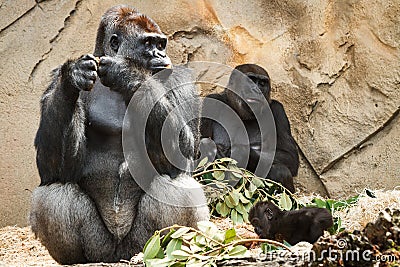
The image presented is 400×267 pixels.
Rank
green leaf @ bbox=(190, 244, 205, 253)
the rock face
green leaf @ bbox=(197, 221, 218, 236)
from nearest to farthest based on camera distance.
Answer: green leaf @ bbox=(190, 244, 205, 253) → green leaf @ bbox=(197, 221, 218, 236) → the rock face

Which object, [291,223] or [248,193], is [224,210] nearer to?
[248,193]

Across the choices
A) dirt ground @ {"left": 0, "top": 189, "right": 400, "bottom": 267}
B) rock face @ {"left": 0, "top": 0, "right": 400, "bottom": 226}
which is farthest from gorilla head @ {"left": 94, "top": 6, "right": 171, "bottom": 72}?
rock face @ {"left": 0, "top": 0, "right": 400, "bottom": 226}

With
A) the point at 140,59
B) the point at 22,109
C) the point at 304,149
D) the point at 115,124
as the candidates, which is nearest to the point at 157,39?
the point at 140,59

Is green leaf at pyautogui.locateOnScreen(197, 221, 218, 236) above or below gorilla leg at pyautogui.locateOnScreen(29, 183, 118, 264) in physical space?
above

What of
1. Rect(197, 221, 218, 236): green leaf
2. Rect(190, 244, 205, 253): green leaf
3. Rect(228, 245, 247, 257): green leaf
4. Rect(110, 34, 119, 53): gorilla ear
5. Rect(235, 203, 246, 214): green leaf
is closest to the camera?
Rect(228, 245, 247, 257): green leaf

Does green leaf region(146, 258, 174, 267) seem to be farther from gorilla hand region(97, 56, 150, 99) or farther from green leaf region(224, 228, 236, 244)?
gorilla hand region(97, 56, 150, 99)

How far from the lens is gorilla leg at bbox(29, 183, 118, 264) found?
147 inches

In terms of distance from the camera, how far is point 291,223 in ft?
11.7

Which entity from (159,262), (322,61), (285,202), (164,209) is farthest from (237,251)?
(322,61)

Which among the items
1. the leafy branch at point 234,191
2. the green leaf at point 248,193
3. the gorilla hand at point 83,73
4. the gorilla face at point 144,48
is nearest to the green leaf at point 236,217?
the leafy branch at point 234,191

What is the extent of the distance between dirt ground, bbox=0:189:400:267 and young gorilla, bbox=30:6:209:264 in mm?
329

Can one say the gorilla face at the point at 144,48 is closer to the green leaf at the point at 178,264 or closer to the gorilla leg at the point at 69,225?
the gorilla leg at the point at 69,225

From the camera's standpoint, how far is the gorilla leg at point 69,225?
3740 millimetres

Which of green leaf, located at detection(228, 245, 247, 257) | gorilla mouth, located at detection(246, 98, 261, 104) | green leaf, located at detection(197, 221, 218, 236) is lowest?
green leaf, located at detection(197, 221, 218, 236)
